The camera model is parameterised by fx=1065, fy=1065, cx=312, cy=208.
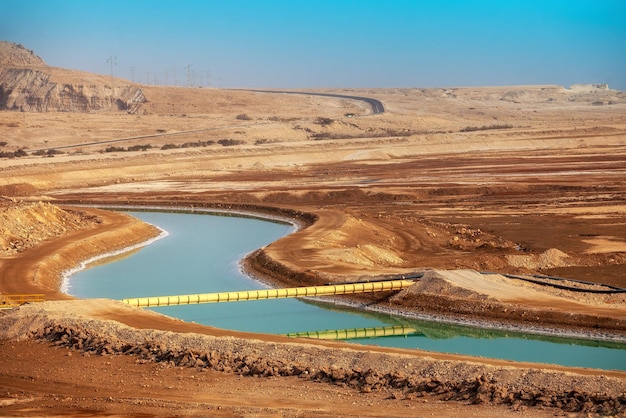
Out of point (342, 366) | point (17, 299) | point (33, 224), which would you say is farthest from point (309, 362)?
point (33, 224)

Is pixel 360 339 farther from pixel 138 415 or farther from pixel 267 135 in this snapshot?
pixel 267 135

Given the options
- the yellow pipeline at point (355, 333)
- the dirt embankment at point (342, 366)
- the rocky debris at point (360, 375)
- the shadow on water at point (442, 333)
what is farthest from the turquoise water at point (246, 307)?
the rocky debris at point (360, 375)

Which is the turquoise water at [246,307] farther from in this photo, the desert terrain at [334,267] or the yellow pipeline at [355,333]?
the desert terrain at [334,267]

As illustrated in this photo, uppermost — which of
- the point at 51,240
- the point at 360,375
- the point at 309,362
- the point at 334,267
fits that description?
the point at 360,375

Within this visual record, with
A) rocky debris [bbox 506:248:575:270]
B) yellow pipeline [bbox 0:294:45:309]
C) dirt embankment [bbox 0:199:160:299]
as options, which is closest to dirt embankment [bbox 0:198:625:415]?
yellow pipeline [bbox 0:294:45:309]

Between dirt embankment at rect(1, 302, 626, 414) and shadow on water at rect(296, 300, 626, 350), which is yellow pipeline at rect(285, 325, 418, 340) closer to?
shadow on water at rect(296, 300, 626, 350)

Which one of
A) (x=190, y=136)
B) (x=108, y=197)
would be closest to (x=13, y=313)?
(x=108, y=197)

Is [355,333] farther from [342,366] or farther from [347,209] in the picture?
[347,209]
